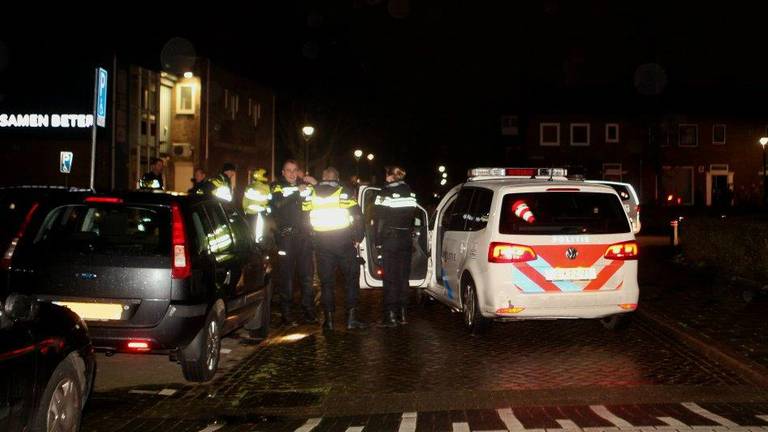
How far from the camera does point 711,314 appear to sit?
38.1 feet

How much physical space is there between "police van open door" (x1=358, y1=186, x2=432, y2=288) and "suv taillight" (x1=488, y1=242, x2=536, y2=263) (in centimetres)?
206

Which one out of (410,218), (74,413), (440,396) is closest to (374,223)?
(410,218)

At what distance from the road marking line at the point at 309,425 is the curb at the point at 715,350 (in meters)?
3.90

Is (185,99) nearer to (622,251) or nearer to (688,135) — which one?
(622,251)

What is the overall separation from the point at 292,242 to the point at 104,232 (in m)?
3.26

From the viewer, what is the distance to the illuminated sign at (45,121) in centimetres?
2647

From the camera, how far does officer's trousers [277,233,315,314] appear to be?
11.2m

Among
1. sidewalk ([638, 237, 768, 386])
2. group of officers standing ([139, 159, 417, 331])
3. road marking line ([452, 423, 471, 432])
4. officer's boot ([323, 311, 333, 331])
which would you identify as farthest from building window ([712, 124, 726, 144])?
road marking line ([452, 423, 471, 432])

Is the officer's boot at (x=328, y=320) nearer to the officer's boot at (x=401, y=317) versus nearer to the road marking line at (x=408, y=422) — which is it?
the officer's boot at (x=401, y=317)

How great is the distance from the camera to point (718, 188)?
182ft

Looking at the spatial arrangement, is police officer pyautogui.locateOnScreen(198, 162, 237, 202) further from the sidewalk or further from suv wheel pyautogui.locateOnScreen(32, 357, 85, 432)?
suv wheel pyautogui.locateOnScreen(32, 357, 85, 432)

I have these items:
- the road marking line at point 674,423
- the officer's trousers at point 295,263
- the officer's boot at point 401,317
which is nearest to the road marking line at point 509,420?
the road marking line at point 674,423

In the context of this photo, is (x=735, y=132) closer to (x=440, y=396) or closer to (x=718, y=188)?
(x=718, y=188)

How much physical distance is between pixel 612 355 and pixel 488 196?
2.20 m
